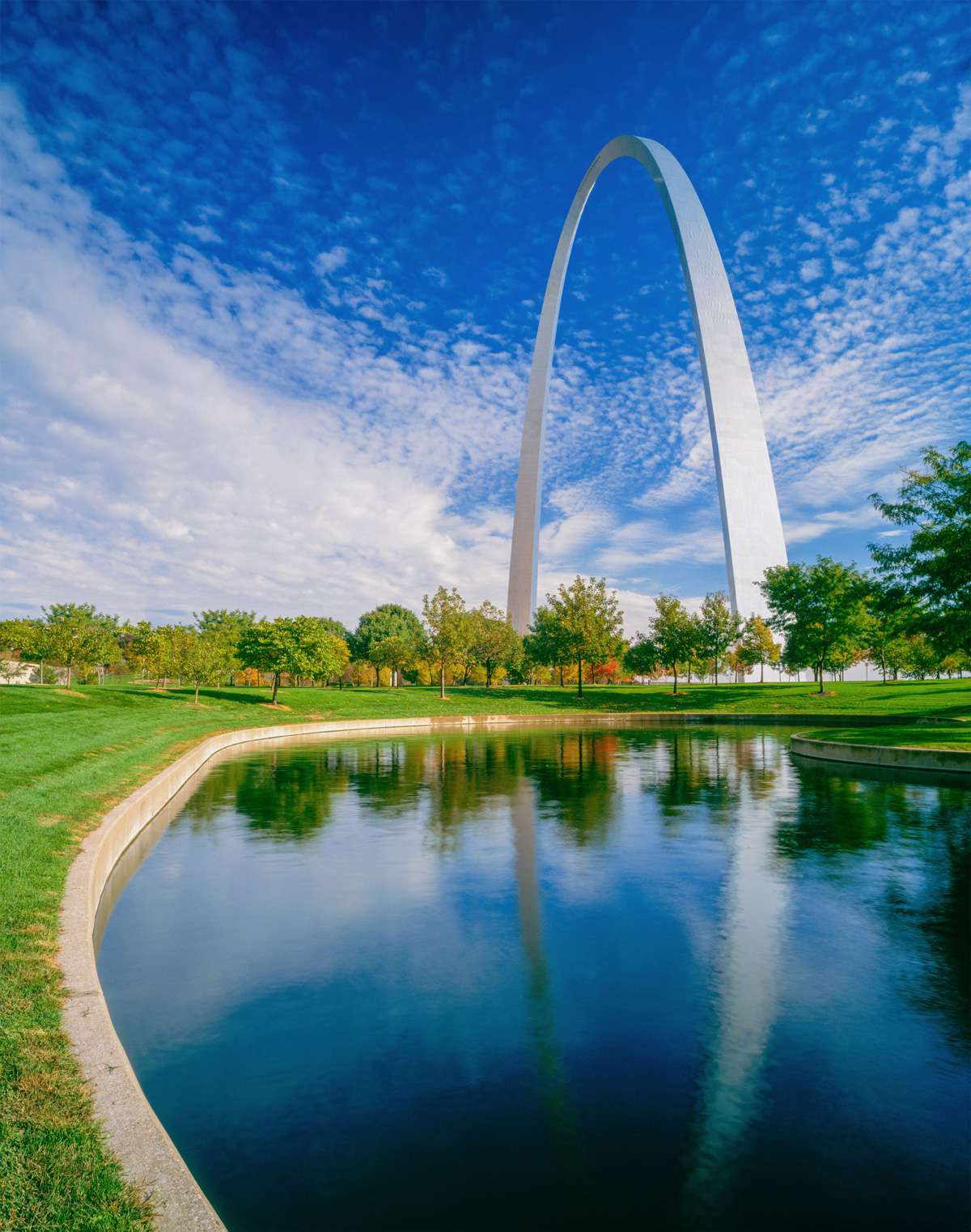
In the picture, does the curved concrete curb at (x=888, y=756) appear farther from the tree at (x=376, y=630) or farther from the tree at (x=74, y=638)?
the tree at (x=376, y=630)

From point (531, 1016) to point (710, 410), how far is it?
51275 mm

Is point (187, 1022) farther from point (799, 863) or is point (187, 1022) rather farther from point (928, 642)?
point (928, 642)

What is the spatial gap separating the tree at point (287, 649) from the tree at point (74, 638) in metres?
8.41

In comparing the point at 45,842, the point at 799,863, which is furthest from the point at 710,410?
the point at 45,842

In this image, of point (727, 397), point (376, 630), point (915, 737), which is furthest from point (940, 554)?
point (376, 630)

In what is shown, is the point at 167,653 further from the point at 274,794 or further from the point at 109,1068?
the point at 109,1068

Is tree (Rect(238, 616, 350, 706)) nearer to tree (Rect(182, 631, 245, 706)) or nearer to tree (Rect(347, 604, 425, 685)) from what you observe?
tree (Rect(182, 631, 245, 706))

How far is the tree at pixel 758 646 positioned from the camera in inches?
2203

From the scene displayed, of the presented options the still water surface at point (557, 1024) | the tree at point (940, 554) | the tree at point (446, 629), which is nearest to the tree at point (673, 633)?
the tree at point (446, 629)

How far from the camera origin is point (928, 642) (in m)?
23.2

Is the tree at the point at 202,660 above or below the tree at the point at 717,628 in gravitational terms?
below

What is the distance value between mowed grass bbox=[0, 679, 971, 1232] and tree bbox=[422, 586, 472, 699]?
612 inches

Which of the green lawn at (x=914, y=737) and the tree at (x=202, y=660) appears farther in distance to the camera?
the tree at (x=202, y=660)

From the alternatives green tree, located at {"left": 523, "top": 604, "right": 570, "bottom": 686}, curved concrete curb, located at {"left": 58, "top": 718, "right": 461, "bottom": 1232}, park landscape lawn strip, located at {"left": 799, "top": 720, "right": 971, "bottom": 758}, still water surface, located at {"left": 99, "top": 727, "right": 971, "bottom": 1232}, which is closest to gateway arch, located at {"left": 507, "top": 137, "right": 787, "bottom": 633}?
green tree, located at {"left": 523, "top": 604, "right": 570, "bottom": 686}
